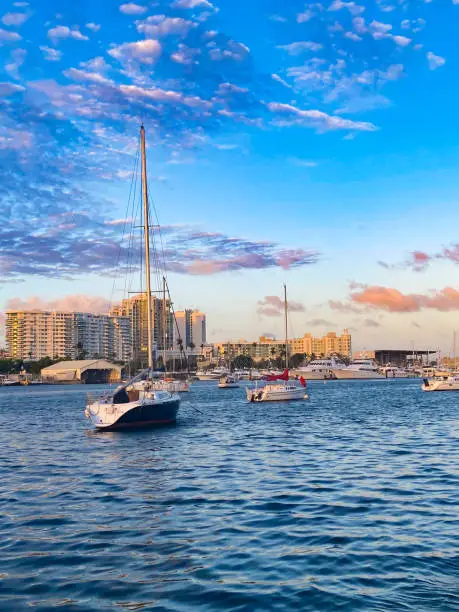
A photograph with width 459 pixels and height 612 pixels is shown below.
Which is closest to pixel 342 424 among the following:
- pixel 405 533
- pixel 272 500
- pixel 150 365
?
pixel 150 365

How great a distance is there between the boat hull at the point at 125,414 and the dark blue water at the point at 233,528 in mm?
9808

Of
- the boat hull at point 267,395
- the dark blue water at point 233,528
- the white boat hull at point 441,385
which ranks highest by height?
the dark blue water at point 233,528

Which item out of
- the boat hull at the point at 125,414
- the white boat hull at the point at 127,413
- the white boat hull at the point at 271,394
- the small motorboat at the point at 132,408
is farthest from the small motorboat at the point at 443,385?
the boat hull at the point at 125,414

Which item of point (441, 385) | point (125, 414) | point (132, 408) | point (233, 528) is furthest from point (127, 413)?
point (441, 385)

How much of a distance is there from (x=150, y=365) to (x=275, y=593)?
118 feet

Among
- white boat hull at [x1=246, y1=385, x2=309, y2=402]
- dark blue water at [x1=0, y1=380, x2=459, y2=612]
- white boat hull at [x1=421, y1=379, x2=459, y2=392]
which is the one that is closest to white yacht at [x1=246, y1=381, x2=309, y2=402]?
white boat hull at [x1=246, y1=385, x2=309, y2=402]

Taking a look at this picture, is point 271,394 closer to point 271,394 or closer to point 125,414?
point 271,394

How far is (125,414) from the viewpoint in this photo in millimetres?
43031

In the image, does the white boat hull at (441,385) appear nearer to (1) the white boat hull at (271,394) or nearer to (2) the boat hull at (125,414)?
(1) the white boat hull at (271,394)

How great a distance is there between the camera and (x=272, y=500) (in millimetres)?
19328

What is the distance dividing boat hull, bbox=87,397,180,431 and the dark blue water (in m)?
9.81

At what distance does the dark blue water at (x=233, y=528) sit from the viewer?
1141cm

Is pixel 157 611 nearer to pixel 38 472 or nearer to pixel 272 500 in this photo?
pixel 272 500

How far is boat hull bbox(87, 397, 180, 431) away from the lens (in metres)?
43.1
